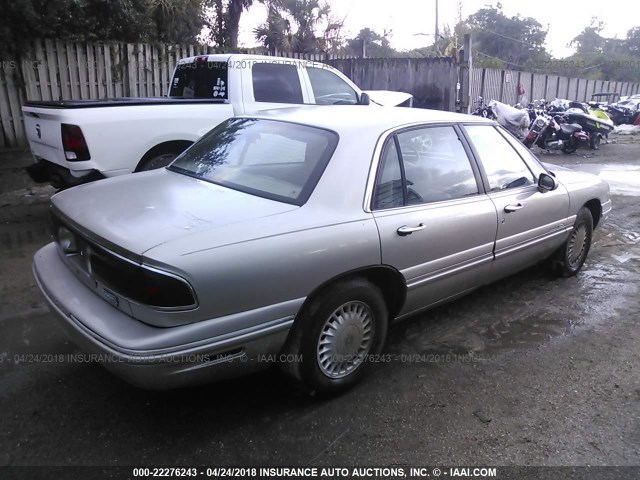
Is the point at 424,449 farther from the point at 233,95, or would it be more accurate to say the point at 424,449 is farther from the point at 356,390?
the point at 233,95

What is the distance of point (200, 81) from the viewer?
22.1ft

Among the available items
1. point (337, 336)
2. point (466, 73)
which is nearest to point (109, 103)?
point (337, 336)

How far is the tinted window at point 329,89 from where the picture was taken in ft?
22.7

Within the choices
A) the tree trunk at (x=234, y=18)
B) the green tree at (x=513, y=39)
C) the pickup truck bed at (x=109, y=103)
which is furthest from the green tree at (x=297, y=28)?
the green tree at (x=513, y=39)

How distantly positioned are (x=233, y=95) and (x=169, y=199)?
12.5 feet

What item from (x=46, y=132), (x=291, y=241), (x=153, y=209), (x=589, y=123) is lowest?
(x=589, y=123)

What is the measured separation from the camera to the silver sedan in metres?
2.28

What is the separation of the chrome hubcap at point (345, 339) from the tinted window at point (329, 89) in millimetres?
4530

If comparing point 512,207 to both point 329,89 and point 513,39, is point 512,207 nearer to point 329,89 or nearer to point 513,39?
point 329,89

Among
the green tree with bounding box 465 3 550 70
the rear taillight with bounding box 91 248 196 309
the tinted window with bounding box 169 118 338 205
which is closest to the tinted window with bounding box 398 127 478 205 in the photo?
the tinted window with bounding box 169 118 338 205

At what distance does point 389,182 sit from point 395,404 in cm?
131

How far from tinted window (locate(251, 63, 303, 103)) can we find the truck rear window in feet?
1.35

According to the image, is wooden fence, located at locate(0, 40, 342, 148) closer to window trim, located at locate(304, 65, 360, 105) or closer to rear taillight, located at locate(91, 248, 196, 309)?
window trim, located at locate(304, 65, 360, 105)

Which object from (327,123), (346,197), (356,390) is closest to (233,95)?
(327,123)
